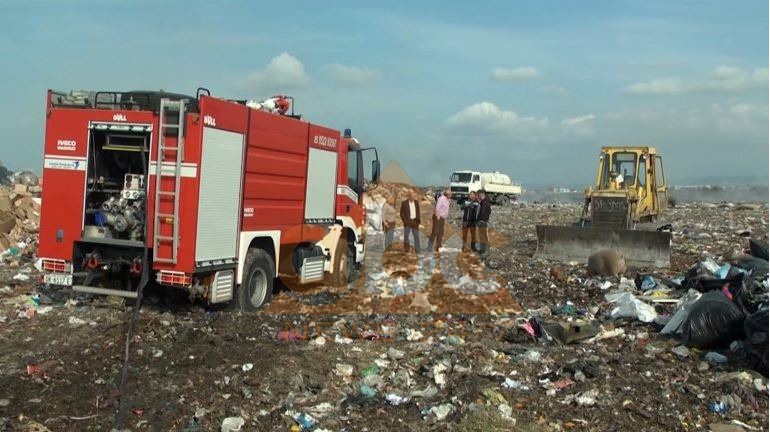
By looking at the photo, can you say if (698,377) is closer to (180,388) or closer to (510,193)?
(180,388)

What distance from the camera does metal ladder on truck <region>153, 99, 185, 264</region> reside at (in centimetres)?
731

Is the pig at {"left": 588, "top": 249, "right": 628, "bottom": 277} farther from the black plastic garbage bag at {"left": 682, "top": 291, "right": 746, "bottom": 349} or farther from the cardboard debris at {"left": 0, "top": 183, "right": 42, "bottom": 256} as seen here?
the cardboard debris at {"left": 0, "top": 183, "right": 42, "bottom": 256}

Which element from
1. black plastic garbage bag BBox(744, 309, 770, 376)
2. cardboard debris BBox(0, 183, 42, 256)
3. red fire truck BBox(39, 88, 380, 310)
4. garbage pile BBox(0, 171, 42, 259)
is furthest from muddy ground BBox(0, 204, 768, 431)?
cardboard debris BBox(0, 183, 42, 256)

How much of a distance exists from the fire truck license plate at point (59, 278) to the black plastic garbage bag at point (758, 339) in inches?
283

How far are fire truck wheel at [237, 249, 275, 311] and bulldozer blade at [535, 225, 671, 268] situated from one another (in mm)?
7728

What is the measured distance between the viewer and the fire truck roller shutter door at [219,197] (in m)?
7.48

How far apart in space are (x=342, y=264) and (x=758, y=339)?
21.7 feet

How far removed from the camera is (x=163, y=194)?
24.3 ft

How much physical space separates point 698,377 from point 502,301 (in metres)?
4.11

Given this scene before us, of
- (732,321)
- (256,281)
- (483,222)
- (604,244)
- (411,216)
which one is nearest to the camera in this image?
(732,321)

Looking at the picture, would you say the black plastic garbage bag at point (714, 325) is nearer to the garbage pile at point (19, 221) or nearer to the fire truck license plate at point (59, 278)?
the fire truck license plate at point (59, 278)

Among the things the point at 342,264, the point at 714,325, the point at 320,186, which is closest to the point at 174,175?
the point at 320,186

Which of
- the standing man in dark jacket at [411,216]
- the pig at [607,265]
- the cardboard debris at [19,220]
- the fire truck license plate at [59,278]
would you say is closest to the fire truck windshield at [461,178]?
the standing man in dark jacket at [411,216]

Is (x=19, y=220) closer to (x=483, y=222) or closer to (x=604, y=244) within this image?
(x=483, y=222)
